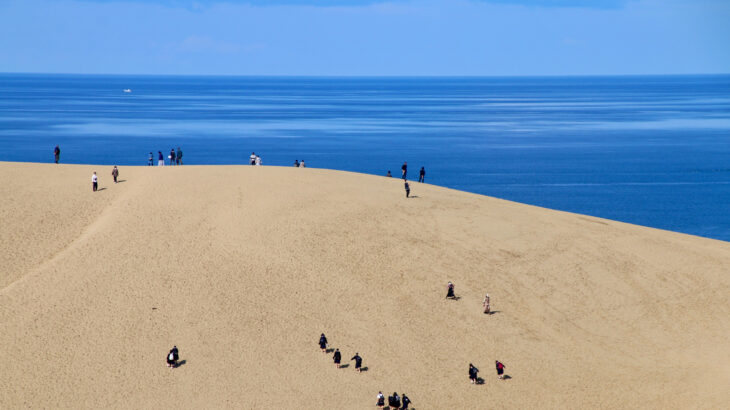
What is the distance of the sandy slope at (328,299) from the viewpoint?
3859 centimetres

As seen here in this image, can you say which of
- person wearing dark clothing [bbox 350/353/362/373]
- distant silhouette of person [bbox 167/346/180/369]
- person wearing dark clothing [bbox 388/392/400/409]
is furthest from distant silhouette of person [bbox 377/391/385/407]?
distant silhouette of person [bbox 167/346/180/369]

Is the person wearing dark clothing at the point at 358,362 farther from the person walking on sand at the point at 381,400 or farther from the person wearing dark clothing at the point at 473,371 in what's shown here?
the person wearing dark clothing at the point at 473,371

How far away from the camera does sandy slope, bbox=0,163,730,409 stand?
127 ft

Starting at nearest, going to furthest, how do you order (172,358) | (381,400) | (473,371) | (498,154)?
(381,400) → (473,371) → (172,358) → (498,154)

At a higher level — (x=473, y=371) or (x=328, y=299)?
(x=328, y=299)

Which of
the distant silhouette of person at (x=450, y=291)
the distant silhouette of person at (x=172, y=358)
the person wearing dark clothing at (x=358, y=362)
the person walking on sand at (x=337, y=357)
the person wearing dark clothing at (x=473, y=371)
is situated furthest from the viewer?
the distant silhouette of person at (x=450, y=291)

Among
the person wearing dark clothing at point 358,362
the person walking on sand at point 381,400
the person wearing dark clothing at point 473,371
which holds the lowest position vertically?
the person walking on sand at point 381,400

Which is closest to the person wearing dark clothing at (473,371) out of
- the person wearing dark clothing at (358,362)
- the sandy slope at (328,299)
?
the sandy slope at (328,299)

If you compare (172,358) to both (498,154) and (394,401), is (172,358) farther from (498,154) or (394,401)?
(498,154)

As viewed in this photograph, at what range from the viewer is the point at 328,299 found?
45562mm

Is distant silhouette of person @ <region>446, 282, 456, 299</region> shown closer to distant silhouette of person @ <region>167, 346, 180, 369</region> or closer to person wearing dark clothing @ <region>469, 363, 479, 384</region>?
person wearing dark clothing @ <region>469, 363, 479, 384</region>

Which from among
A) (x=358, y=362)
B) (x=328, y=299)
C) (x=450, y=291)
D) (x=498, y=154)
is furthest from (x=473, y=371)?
(x=498, y=154)

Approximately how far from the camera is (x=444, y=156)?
468 ft

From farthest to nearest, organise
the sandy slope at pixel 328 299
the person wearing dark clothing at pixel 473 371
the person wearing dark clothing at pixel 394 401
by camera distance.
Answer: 1. the person wearing dark clothing at pixel 473 371
2. the sandy slope at pixel 328 299
3. the person wearing dark clothing at pixel 394 401
